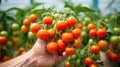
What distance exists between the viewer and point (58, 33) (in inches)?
52.9

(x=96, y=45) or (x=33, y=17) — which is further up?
(x=33, y=17)

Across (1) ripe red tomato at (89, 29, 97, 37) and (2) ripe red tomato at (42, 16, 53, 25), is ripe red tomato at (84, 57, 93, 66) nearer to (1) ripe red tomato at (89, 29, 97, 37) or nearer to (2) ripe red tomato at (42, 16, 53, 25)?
(1) ripe red tomato at (89, 29, 97, 37)

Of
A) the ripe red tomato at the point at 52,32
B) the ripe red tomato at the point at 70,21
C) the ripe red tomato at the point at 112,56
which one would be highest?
the ripe red tomato at the point at 70,21

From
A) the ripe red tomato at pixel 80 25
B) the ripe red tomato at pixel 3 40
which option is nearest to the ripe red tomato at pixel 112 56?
the ripe red tomato at pixel 80 25

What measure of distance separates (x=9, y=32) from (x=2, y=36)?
0.09 meters

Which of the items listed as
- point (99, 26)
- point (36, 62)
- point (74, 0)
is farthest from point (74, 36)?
point (74, 0)

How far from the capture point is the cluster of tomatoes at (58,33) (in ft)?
4.19

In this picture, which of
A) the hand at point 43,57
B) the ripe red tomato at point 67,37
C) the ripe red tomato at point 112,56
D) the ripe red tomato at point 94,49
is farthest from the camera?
the ripe red tomato at point 112,56

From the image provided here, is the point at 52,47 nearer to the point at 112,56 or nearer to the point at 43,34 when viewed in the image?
the point at 43,34

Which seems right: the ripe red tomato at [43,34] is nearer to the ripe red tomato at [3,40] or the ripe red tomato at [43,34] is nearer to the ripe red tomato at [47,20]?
the ripe red tomato at [47,20]

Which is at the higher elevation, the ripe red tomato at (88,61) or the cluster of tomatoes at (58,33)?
the cluster of tomatoes at (58,33)

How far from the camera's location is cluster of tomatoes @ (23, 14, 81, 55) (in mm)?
1276

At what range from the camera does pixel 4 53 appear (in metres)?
1.82

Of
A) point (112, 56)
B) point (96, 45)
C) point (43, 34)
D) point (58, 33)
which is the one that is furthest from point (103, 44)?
point (43, 34)
